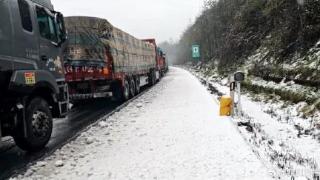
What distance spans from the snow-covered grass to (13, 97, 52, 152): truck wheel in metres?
4.10

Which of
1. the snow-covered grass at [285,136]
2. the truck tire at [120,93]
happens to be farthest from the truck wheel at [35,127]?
the truck tire at [120,93]

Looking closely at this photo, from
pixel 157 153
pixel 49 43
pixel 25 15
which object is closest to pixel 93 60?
pixel 49 43

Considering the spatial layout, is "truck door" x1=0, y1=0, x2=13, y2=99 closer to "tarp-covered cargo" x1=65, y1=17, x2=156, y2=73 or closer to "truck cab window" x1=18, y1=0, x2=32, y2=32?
"truck cab window" x1=18, y1=0, x2=32, y2=32

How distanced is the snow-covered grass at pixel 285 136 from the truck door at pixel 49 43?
14.6 feet

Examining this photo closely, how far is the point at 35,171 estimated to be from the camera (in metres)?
6.78

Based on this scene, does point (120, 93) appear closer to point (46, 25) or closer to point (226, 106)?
point (226, 106)

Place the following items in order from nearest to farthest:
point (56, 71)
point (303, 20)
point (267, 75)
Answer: point (56, 71) < point (303, 20) < point (267, 75)

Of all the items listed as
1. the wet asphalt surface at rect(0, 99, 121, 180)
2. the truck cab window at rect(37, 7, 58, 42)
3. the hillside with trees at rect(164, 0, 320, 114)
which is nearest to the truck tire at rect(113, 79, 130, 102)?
the wet asphalt surface at rect(0, 99, 121, 180)

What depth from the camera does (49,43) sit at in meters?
9.41

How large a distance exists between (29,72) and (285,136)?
572 centimetres

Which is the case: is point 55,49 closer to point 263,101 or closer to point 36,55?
point 36,55

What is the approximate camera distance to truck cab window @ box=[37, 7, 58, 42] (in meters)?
9.15

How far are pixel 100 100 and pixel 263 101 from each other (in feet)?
25.0

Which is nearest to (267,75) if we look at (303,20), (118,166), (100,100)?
(303,20)
